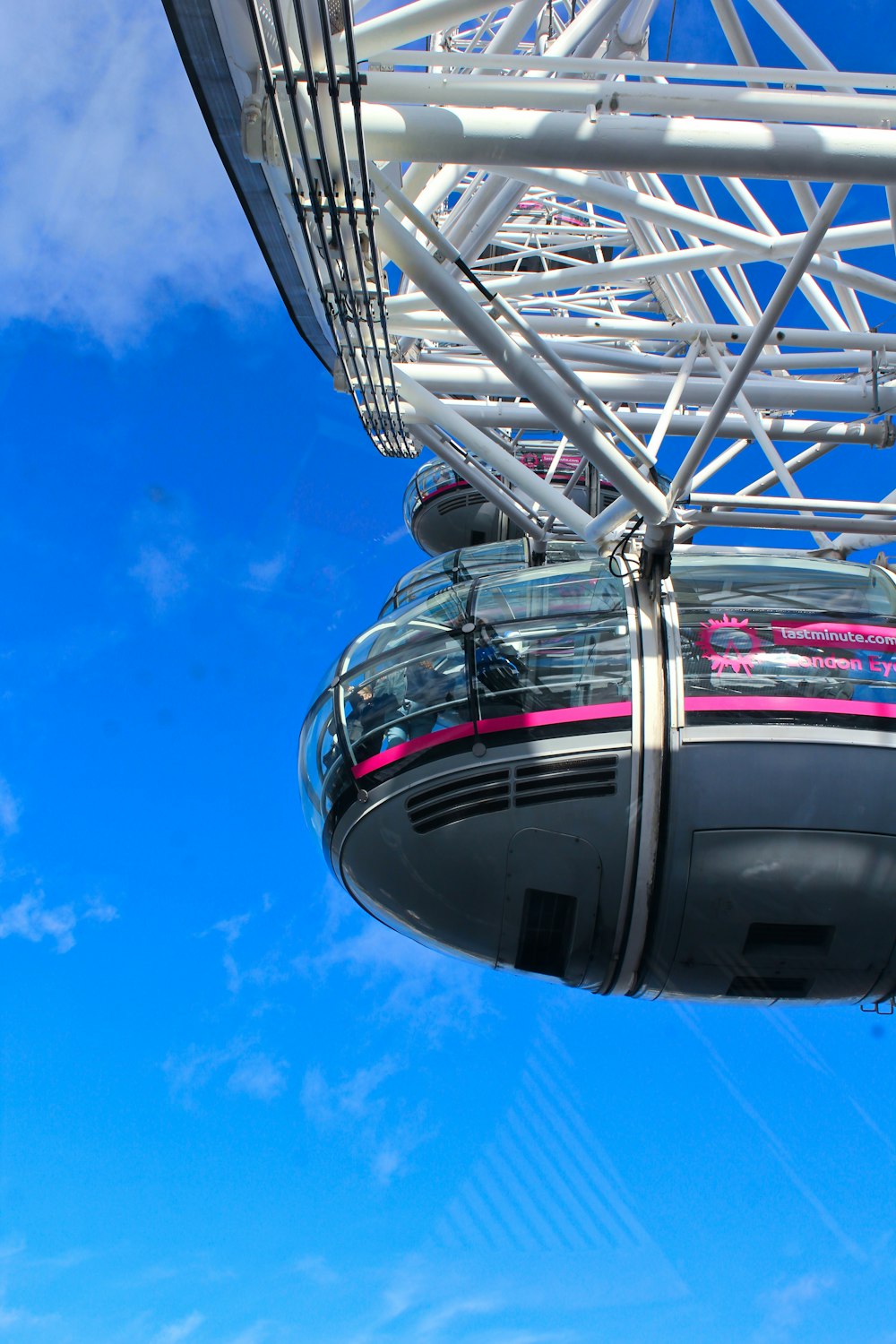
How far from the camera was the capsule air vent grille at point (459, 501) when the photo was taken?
22781 millimetres

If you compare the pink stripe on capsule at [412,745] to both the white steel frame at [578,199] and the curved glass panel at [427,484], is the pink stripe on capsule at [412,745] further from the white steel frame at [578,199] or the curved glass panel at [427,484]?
the curved glass panel at [427,484]

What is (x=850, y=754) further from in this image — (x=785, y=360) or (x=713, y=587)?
(x=785, y=360)

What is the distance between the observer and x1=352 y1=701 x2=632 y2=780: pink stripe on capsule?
26.1 ft

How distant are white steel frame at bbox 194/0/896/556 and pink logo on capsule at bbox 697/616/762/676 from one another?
88cm

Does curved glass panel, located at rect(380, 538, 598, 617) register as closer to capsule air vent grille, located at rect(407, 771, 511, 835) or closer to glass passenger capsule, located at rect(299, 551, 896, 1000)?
glass passenger capsule, located at rect(299, 551, 896, 1000)

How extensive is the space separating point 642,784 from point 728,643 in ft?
4.11

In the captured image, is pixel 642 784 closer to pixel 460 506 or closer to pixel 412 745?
pixel 412 745

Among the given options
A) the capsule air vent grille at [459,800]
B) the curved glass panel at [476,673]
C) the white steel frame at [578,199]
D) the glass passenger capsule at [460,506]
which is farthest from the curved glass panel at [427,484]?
the capsule air vent grille at [459,800]

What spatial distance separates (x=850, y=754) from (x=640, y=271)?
219 inches

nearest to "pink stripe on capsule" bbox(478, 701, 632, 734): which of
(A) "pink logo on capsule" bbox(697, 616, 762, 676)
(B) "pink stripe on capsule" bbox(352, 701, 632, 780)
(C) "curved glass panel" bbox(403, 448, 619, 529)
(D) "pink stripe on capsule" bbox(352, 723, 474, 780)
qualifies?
(B) "pink stripe on capsule" bbox(352, 701, 632, 780)

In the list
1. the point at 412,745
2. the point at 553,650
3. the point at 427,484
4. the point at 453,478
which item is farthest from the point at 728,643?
the point at 427,484

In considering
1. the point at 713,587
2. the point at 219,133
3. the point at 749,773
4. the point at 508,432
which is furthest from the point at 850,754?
the point at 508,432

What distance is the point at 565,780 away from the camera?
7.90 metres

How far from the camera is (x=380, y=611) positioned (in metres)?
10.3
